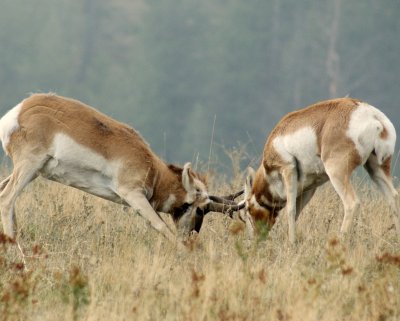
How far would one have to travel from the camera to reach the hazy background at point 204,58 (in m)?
69.4

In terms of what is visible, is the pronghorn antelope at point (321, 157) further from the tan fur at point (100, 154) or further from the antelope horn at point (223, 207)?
the tan fur at point (100, 154)

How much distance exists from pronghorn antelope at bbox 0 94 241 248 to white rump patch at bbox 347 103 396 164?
71.7 inches

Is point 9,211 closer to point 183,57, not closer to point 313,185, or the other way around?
point 313,185

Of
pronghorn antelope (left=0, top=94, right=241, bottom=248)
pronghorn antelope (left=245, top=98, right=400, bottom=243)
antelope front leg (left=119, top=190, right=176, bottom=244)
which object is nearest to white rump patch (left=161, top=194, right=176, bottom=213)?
pronghorn antelope (left=0, top=94, right=241, bottom=248)

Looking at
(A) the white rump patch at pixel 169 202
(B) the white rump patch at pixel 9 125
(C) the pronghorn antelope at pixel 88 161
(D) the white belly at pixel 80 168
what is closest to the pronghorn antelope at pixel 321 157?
(C) the pronghorn antelope at pixel 88 161

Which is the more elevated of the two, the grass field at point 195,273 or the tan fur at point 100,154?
the tan fur at point 100,154

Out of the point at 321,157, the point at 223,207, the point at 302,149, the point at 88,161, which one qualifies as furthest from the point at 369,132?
the point at 88,161

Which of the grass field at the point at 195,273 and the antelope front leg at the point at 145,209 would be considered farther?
the antelope front leg at the point at 145,209

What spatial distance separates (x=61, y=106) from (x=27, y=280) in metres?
2.76

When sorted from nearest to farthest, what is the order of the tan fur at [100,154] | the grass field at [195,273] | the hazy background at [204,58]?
the grass field at [195,273]
the tan fur at [100,154]
the hazy background at [204,58]

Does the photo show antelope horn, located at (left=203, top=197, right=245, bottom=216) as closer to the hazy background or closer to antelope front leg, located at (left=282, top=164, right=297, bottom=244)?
antelope front leg, located at (left=282, top=164, right=297, bottom=244)

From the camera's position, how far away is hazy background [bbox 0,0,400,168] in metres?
69.4

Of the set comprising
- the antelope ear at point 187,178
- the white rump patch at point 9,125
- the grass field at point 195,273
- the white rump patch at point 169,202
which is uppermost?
the white rump patch at point 9,125

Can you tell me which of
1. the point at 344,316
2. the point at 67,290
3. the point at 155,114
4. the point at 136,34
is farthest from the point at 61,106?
the point at 136,34
